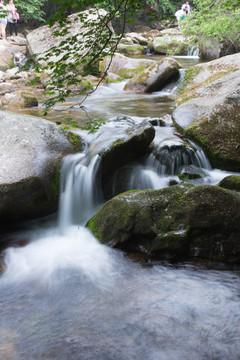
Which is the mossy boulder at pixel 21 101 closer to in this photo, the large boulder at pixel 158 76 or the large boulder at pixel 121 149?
the large boulder at pixel 158 76

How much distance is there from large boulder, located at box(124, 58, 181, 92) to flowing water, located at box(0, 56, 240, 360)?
7693 mm

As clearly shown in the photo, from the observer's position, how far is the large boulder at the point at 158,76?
448 inches

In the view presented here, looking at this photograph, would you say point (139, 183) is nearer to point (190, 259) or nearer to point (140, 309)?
point (190, 259)

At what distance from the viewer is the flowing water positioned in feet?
7.76

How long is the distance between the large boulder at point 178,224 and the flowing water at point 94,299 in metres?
0.17

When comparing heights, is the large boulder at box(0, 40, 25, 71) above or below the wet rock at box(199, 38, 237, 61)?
above

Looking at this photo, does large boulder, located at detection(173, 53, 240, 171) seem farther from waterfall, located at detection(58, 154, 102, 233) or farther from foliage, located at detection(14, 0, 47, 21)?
foliage, located at detection(14, 0, 47, 21)

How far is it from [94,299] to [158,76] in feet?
33.1

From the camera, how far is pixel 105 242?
373cm

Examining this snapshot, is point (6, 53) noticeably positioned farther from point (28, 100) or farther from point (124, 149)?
point (124, 149)

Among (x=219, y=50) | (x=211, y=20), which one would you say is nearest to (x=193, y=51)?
(x=219, y=50)

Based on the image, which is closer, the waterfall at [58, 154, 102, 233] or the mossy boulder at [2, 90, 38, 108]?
the waterfall at [58, 154, 102, 233]

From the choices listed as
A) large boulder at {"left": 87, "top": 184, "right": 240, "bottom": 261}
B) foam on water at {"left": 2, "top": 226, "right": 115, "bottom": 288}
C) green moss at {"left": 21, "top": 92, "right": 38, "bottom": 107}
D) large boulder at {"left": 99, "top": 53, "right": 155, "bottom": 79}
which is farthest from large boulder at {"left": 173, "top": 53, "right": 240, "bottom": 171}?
large boulder at {"left": 99, "top": 53, "right": 155, "bottom": 79}

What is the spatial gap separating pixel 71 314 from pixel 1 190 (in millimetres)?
1989
